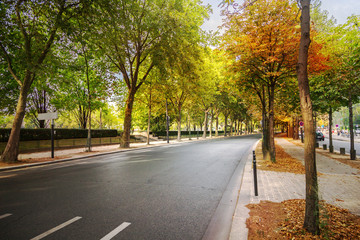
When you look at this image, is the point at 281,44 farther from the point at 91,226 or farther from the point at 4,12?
the point at 4,12

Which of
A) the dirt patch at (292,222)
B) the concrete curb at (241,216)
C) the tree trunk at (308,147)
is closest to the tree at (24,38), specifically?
the tree trunk at (308,147)

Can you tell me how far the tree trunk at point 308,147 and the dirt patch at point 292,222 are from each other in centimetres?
13

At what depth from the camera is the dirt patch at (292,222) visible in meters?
2.90

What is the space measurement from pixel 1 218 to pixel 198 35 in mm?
19587

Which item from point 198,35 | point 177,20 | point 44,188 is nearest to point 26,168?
point 44,188

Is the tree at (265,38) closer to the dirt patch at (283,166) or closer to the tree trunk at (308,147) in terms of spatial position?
the dirt patch at (283,166)

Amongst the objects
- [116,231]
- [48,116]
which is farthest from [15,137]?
[116,231]

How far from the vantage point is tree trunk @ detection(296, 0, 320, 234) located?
118 inches

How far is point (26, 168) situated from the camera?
32.1ft

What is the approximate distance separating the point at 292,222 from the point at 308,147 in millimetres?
1339

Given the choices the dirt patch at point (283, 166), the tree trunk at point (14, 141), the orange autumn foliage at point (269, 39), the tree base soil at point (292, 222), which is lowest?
the dirt patch at point (283, 166)

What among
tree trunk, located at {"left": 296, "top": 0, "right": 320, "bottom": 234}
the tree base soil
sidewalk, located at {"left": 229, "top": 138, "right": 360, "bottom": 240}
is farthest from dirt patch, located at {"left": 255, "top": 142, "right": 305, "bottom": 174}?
tree trunk, located at {"left": 296, "top": 0, "right": 320, "bottom": 234}

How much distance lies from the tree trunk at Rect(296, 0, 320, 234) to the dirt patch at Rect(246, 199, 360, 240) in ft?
0.42

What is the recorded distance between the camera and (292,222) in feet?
10.7
